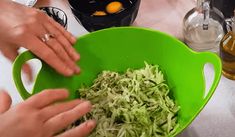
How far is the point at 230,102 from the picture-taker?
87 cm

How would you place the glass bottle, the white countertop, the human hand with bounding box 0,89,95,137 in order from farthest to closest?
the glass bottle
the white countertop
the human hand with bounding box 0,89,95,137

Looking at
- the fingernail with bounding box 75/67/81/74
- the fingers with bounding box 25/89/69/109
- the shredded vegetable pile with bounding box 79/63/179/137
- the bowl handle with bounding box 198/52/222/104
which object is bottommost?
the shredded vegetable pile with bounding box 79/63/179/137

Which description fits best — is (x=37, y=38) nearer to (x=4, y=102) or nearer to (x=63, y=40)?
(x=63, y=40)

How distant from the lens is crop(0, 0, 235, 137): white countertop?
2.72 feet

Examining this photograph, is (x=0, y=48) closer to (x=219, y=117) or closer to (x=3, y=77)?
(x=3, y=77)

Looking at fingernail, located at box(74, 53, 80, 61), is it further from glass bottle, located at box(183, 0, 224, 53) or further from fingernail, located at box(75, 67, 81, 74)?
glass bottle, located at box(183, 0, 224, 53)

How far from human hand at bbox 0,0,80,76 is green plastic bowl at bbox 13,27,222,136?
35 mm

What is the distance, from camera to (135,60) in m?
0.91

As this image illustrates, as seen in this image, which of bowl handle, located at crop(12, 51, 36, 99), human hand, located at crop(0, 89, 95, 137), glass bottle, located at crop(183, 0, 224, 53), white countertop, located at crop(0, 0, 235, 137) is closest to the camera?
human hand, located at crop(0, 89, 95, 137)

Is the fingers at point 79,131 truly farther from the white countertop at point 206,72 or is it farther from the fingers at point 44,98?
the white countertop at point 206,72

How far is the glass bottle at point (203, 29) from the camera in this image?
958mm

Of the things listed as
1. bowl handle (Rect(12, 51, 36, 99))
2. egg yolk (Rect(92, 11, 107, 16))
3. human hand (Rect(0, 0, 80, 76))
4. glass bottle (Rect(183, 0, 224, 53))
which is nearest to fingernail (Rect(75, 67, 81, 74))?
human hand (Rect(0, 0, 80, 76))

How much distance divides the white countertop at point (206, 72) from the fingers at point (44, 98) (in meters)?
0.30

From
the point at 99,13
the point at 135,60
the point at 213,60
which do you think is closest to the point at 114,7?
the point at 99,13
